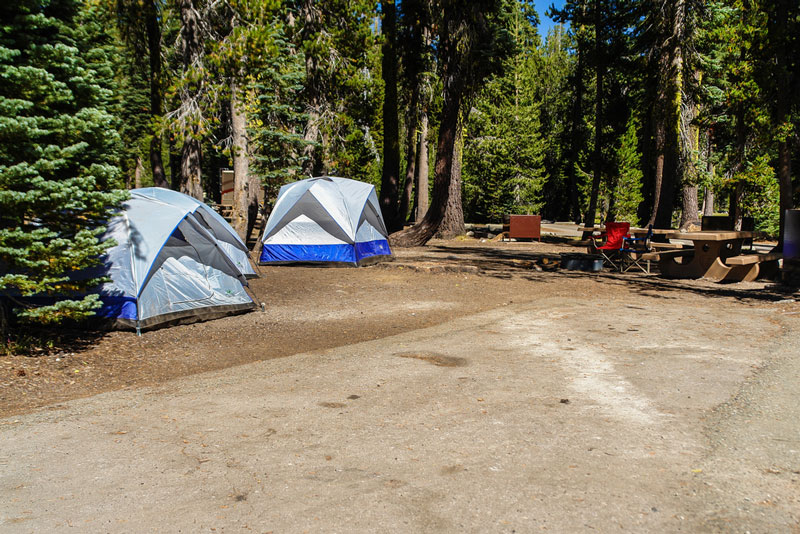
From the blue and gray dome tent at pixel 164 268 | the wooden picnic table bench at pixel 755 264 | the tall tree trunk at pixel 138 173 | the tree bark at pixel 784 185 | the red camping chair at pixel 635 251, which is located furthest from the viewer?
the tall tree trunk at pixel 138 173

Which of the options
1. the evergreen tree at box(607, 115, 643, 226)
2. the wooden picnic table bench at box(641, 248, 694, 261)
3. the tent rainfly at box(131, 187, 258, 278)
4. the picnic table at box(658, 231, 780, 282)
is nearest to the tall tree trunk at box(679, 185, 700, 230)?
the evergreen tree at box(607, 115, 643, 226)

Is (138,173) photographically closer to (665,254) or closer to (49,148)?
(665,254)

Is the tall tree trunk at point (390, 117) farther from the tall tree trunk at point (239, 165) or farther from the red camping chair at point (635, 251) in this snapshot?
the red camping chair at point (635, 251)

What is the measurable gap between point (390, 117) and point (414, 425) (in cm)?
1828

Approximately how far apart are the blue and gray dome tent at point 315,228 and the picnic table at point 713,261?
7.00 metres

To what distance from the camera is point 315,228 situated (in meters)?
15.6

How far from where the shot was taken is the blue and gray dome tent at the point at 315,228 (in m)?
15.4

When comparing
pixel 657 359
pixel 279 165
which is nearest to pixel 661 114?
pixel 279 165

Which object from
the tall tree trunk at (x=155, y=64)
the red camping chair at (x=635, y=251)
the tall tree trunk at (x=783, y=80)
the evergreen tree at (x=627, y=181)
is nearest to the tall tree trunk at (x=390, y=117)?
the tall tree trunk at (x=155, y=64)

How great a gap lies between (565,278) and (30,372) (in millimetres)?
10427

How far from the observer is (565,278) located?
46.1 ft

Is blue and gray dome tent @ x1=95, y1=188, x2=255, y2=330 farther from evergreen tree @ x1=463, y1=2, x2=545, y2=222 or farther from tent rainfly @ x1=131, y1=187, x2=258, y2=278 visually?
evergreen tree @ x1=463, y1=2, x2=545, y2=222

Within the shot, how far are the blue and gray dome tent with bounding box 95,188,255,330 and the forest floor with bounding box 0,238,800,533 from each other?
1.18ft

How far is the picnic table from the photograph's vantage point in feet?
42.0
